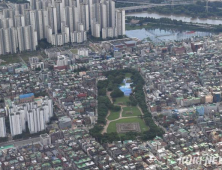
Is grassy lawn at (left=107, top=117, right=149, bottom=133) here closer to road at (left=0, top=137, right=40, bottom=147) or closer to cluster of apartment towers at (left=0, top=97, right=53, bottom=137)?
cluster of apartment towers at (left=0, top=97, right=53, bottom=137)

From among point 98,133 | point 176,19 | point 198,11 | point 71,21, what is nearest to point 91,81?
point 98,133

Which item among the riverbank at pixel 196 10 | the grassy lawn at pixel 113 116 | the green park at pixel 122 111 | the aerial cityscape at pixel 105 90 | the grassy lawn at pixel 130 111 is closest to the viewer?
the aerial cityscape at pixel 105 90

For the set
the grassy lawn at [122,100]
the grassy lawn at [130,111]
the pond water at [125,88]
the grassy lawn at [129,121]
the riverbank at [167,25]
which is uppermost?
the riverbank at [167,25]

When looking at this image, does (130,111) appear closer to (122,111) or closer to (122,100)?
(122,111)

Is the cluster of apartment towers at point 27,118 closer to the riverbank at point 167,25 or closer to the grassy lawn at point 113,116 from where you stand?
the grassy lawn at point 113,116

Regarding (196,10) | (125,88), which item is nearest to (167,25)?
(196,10)

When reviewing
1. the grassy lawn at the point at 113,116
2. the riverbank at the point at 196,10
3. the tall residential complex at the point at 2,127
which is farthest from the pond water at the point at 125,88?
the riverbank at the point at 196,10
